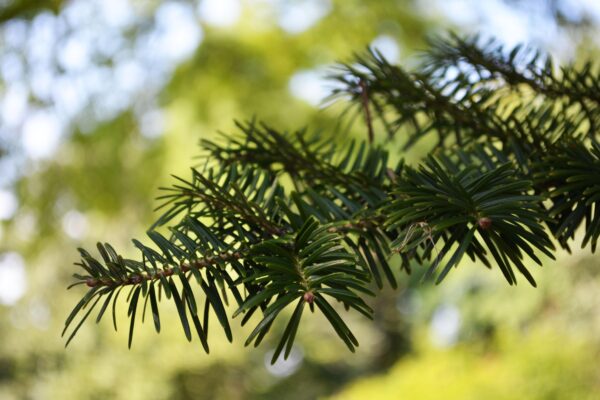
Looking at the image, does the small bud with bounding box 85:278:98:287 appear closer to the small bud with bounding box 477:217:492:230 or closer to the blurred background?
the small bud with bounding box 477:217:492:230

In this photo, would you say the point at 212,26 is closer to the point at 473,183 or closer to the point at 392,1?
the point at 392,1

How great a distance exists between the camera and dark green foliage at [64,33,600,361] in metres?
0.22

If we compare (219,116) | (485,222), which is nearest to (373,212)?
(485,222)

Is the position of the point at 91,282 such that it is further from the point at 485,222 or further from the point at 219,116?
the point at 219,116

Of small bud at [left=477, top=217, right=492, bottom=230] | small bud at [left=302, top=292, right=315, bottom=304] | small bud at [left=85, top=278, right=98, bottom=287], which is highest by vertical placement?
small bud at [left=85, top=278, right=98, bottom=287]

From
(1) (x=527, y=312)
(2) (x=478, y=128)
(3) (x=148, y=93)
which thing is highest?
(3) (x=148, y=93)

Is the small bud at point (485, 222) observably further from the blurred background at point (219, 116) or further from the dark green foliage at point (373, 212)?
the blurred background at point (219, 116)

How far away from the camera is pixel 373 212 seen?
0.28 meters

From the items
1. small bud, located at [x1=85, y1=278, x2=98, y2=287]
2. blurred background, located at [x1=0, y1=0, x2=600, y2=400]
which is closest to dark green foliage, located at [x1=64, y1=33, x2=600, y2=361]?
small bud, located at [x1=85, y1=278, x2=98, y2=287]

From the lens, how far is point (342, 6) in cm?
181

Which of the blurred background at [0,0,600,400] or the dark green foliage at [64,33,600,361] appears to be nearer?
the dark green foliage at [64,33,600,361]

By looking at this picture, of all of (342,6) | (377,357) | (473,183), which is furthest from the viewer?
(377,357)

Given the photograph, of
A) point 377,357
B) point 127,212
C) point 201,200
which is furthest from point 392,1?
point 377,357

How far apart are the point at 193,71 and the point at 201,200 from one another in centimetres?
168
